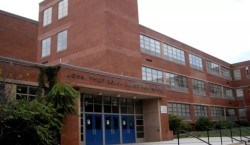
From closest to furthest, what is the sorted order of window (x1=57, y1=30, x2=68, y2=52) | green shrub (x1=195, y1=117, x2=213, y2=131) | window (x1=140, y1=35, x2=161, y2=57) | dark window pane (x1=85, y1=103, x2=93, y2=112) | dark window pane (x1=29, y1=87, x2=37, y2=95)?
dark window pane (x1=29, y1=87, x2=37, y2=95), dark window pane (x1=85, y1=103, x2=93, y2=112), window (x1=57, y1=30, x2=68, y2=52), window (x1=140, y1=35, x2=161, y2=57), green shrub (x1=195, y1=117, x2=213, y2=131)

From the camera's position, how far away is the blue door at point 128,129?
27.6 meters

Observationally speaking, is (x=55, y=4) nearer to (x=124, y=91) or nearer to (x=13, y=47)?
(x=13, y=47)

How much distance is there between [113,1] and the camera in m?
33.3

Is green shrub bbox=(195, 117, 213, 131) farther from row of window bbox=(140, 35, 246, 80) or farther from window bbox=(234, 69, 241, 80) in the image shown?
window bbox=(234, 69, 241, 80)

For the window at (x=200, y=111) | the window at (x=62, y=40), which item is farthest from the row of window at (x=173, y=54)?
the window at (x=62, y=40)

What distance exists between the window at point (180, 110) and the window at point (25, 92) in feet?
73.4

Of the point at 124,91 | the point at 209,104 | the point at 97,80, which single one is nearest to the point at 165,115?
the point at 124,91

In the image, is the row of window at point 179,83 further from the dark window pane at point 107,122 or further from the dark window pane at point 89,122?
the dark window pane at point 89,122

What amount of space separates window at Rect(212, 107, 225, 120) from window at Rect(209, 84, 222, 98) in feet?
7.74

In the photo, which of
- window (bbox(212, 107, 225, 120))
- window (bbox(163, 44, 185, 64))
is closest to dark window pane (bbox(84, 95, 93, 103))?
window (bbox(163, 44, 185, 64))

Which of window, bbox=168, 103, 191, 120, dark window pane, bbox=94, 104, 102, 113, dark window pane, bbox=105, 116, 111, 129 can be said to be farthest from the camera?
window, bbox=168, 103, 191, 120

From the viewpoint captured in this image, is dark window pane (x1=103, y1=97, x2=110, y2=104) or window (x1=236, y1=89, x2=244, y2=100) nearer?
dark window pane (x1=103, y1=97, x2=110, y2=104)

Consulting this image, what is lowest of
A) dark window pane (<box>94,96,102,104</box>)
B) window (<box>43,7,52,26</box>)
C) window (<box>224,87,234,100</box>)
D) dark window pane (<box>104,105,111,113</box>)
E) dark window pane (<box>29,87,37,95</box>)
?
dark window pane (<box>104,105,111,113</box>)

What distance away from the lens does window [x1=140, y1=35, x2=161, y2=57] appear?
37688 millimetres
